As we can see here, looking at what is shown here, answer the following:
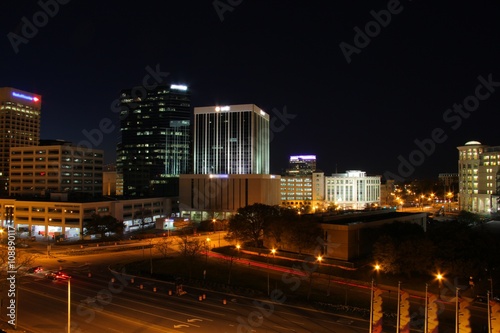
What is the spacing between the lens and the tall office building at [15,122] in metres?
101

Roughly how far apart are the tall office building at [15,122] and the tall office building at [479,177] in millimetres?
119018

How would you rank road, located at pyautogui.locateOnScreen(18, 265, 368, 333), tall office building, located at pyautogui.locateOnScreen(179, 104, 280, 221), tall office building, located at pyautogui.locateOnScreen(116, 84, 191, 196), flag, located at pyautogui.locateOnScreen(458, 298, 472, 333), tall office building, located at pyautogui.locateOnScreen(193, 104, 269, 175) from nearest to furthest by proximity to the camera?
flag, located at pyautogui.locateOnScreen(458, 298, 472, 333), road, located at pyautogui.locateOnScreen(18, 265, 368, 333), tall office building, located at pyautogui.locateOnScreen(179, 104, 280, 221), tall office building, located at pyautogui.locateOnScreen(193, 104, 269, 175), tall office building, located at pyautogui.locateOnScreen(116, 84, 191, 196)

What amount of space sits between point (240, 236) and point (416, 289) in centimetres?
2311

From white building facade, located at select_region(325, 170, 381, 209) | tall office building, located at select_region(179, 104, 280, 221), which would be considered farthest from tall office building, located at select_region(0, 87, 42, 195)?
white building facade, located at select_region(325, 170, 381, 209)

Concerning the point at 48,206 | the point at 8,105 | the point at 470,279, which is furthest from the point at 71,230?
the point at 8,105

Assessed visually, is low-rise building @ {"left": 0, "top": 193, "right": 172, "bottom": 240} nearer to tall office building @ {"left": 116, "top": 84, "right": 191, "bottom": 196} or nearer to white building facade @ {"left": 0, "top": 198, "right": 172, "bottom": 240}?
white building facade @ {"left": 0, "top": 198, "right": 172, "bottom": 240}

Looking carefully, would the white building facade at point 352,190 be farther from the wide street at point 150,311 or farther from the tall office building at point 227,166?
the wide street at point 150,311

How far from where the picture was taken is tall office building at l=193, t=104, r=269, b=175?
3853 inches

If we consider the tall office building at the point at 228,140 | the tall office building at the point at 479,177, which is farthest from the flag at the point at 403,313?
the tall office building at the point at 479,177

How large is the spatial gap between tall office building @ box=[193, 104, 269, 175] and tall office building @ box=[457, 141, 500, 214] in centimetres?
5576

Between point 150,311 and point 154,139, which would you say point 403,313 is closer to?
point 150,311

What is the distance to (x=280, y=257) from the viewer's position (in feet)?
144

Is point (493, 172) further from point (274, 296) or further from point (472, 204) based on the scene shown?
point (274, 296)

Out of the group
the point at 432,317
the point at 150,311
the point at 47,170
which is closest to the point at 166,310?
the point at 150,311
